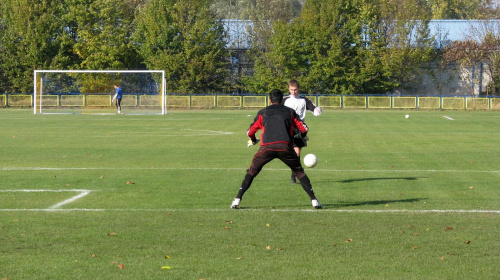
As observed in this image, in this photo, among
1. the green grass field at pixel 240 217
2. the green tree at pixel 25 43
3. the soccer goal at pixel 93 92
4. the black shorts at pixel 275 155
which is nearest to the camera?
the green grass field at pixel 240 217

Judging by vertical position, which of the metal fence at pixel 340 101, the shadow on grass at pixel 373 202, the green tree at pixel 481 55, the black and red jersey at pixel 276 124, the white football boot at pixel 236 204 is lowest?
the shadow on grass at pixel 373 202

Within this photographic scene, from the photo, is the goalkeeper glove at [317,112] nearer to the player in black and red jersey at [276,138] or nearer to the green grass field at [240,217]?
the green grass field at [240,217]

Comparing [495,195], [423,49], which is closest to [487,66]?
[423,49]

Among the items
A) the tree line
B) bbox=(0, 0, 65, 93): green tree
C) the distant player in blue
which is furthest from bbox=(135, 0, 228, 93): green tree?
the distant player in blue

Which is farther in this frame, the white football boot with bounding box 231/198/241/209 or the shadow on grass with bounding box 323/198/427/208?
the shadow on grass with bounding box 323/198/427/208

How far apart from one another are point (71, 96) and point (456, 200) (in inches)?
1485

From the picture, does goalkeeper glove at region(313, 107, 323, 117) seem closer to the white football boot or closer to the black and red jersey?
the black and red jersey

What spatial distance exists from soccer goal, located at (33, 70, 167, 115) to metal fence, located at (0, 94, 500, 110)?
11198mm

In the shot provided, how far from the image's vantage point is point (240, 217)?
9.36 meters

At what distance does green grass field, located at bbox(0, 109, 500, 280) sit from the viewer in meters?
6.70

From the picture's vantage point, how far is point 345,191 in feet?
39.2

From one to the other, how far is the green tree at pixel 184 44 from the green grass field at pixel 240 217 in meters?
42.9

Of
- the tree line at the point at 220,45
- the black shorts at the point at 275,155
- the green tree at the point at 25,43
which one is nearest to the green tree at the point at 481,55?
the tree line at the point at 220,45

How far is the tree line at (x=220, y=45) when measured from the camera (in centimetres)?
6144
